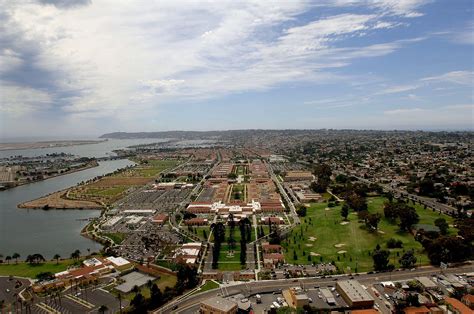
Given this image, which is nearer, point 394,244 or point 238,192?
point 394,244

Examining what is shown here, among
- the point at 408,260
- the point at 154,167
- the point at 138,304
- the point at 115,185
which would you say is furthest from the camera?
the point at 154,167

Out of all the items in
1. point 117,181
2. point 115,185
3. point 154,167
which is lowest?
point 115,185

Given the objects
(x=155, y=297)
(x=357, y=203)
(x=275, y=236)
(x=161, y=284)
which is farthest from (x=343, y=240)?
(x=155, y=297)

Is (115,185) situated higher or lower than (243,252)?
higher

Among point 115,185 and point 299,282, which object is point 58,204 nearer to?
point 115,185

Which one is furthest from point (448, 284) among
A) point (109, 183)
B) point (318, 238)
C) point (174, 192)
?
point (109, 183)

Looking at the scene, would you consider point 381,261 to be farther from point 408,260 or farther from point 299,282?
point 299,282

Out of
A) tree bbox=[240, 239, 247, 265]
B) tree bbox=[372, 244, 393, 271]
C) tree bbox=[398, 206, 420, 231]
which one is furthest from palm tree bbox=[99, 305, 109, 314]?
tree bbox=[398, 206, 420, 231]

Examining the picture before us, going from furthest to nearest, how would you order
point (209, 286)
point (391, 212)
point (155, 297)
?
point (391, 212) → point (209, 286) → point (155, 297)
